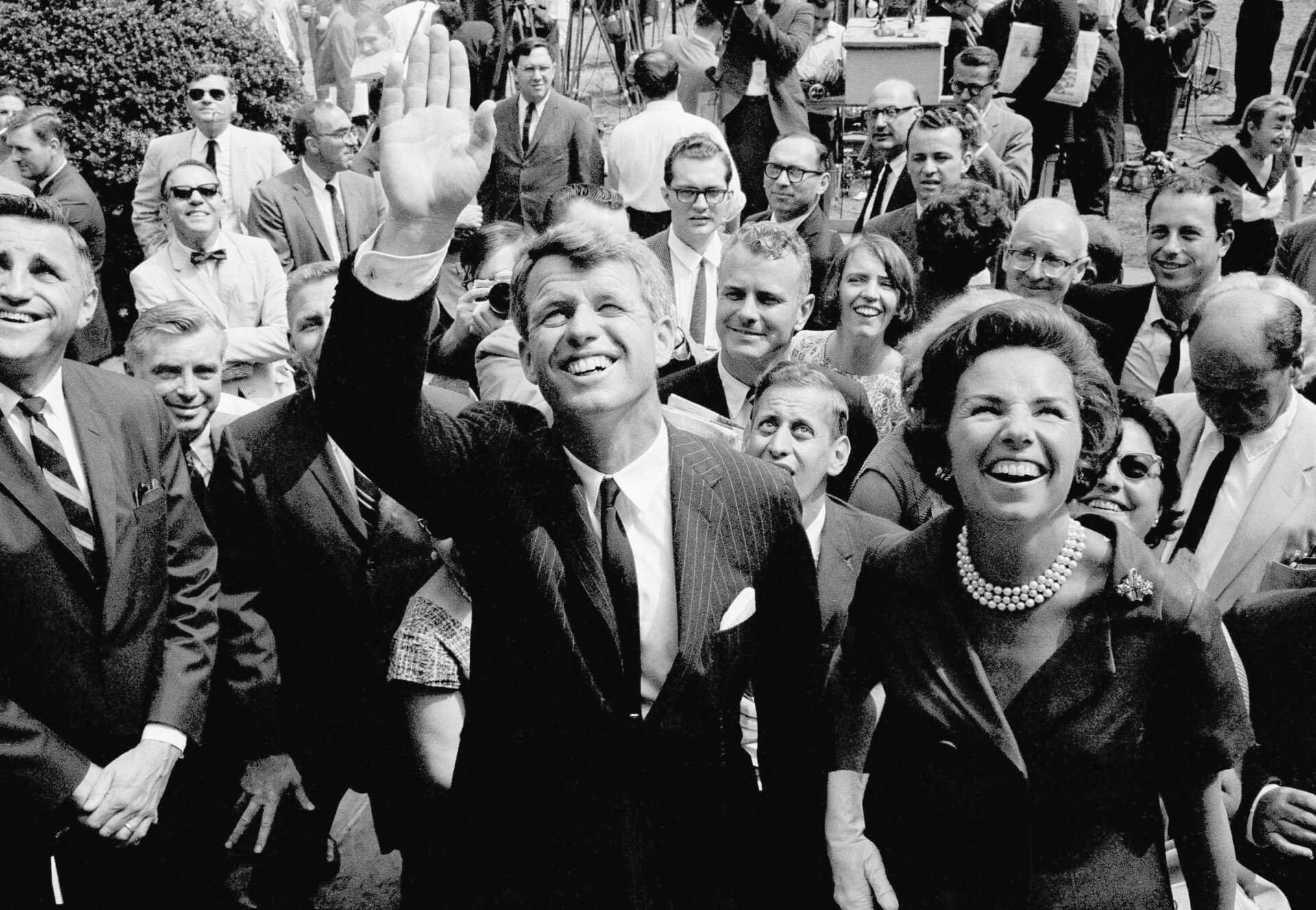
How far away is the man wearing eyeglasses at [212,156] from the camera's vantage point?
23.8ft

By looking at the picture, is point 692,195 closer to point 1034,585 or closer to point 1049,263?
point 1049,263

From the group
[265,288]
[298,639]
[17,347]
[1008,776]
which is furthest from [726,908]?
[265,288]

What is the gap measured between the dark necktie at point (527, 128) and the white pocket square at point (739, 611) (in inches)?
241

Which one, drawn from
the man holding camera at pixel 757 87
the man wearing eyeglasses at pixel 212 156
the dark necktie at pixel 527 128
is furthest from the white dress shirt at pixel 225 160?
the man holding camera at pixel 757 87

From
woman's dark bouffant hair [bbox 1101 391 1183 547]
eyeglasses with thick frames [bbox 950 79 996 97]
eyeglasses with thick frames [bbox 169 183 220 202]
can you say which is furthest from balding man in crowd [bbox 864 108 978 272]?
eyeglasses with thick frames [bbox 169 183 220 202]

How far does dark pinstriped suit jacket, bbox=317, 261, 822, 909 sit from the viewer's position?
82.7 inches

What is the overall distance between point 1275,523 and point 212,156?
6267 mm

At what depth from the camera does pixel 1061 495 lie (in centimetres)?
224

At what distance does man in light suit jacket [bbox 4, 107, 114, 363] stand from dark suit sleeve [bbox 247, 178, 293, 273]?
3.46 feet

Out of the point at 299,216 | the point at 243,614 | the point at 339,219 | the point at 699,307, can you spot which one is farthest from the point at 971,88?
the point at 243,614

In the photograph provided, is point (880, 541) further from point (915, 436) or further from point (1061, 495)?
point (1061, 495)

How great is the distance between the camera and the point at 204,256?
232 inches

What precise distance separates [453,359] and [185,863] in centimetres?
178

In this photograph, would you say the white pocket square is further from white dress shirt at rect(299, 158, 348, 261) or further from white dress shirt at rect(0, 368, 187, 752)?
white dress shirt at rect(299, 158, 348, 261)
